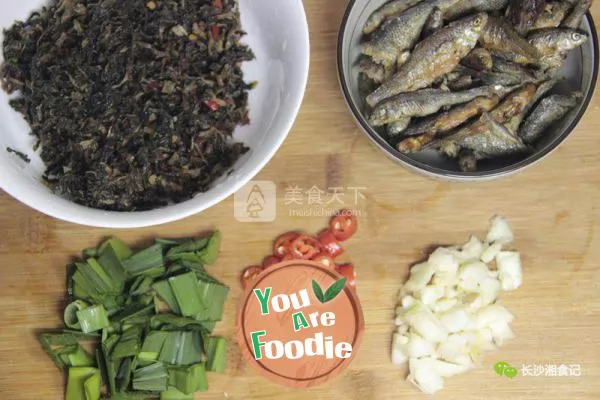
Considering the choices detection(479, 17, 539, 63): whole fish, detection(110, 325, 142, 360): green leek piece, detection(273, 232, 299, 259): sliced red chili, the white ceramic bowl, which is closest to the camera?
the white ceramic bowl

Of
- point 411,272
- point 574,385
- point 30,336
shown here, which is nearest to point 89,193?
point 30,336

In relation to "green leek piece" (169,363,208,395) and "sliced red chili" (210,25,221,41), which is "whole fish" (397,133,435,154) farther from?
"green leek piece" (169,363,208,395)

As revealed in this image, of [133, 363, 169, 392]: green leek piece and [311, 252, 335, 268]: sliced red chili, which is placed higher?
[311, 252, 335, 268]: sliced red chili

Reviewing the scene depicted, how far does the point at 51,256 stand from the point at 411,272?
114 centimetres

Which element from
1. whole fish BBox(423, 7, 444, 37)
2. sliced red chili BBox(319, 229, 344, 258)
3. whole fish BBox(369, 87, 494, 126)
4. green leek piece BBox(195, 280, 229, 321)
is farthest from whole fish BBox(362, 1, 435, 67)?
green leek piece BBox(195, 280, 229, 321)

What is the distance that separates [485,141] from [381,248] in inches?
18.0

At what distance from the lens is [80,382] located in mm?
1798

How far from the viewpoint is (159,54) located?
1.69m

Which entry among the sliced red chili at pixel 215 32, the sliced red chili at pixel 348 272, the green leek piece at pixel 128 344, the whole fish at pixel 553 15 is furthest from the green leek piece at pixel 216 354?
the whole fish at pixel 553 15

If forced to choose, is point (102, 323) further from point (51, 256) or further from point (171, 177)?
point (171, 177)

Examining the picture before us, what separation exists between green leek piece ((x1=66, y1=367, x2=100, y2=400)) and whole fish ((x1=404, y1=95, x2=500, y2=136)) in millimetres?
1219

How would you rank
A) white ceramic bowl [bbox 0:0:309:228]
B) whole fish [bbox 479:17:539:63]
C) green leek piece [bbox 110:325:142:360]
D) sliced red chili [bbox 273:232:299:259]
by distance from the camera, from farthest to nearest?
sliced red chili [bbox 273:232:299:259] < green leek piece [bbox 110:325:142:360] < whole fish [bbox 479:17:539:63] < white ceramic bowl [bbox 0:0:309:228]

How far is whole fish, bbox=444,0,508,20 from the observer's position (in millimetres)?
1735

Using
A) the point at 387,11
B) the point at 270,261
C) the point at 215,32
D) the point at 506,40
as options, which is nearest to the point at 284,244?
the point at 270,261
